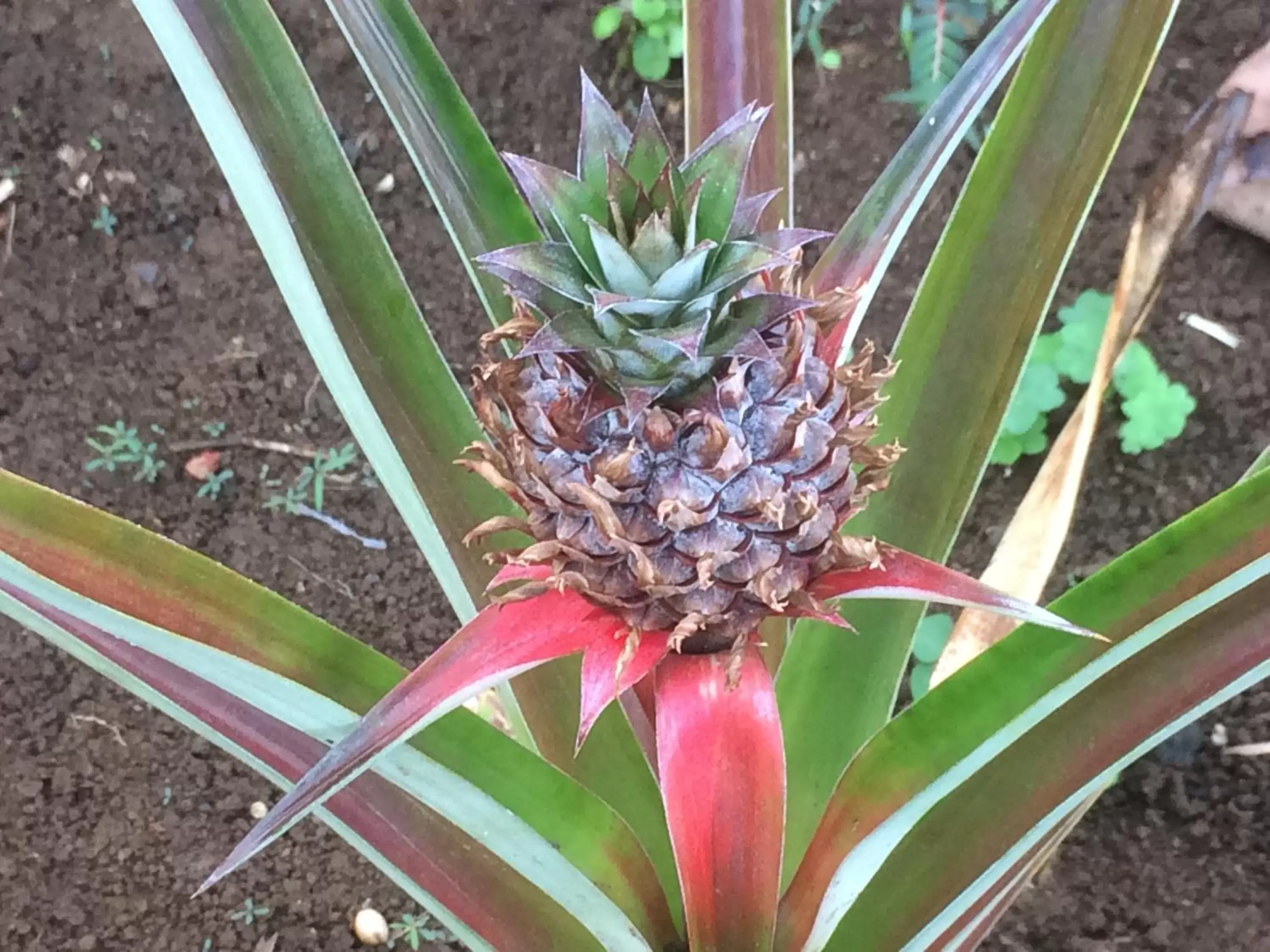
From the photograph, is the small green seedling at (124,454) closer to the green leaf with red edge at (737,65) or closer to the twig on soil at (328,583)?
the twig on soil at (328,583)

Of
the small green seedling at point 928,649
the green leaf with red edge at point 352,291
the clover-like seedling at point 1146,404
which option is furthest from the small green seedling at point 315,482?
the clover-like seedling at point 1146,404

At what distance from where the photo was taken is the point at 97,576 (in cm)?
71

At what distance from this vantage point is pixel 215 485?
146 cm

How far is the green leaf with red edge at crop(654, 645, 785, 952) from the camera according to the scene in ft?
2.24

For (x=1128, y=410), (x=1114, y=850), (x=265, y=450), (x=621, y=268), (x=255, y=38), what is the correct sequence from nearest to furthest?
(x=621, y=268), (x=255, y=38), (x=1114, y=850), (x=1128, y=410), (x=265, y=450)

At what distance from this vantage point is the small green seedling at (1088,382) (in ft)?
4.41

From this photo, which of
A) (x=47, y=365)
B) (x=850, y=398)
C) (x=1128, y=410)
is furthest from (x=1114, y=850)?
(x=47, y=365)

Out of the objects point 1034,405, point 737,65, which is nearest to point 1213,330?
point 1034,405

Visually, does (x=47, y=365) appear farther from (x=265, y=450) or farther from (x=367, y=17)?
(x=367, y=17)

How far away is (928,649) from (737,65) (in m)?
0.72

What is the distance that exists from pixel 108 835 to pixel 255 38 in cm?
101

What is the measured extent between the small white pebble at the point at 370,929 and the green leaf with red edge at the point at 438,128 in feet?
2.63

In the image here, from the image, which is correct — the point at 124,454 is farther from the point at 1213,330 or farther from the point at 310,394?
the point at 1213,330

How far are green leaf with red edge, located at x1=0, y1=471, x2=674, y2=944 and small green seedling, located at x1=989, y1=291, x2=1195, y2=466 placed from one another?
0.79 m
